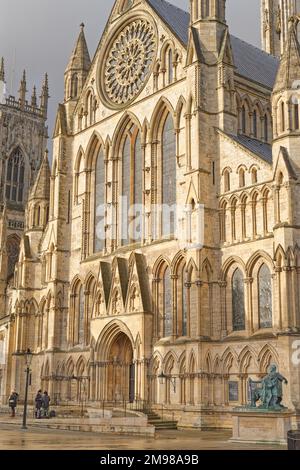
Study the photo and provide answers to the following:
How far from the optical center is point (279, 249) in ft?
96.9

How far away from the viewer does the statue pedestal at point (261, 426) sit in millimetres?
21594

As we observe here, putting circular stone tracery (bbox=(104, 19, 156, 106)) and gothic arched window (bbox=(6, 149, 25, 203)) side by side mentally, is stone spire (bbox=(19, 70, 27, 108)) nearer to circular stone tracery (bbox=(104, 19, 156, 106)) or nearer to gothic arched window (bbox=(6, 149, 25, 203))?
gothic arched window (bbox=(6, 149, 25, 203))

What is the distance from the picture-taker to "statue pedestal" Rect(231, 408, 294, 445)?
2159cm

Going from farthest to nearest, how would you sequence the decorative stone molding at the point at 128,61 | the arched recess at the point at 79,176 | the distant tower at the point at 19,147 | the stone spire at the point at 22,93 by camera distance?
the stone spire at the point at 22,93 < the distant tower at the point at 19,147 < the arched recess at the point at 79,176 < the decorative stone molding at the point at 128,61

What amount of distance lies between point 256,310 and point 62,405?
15.9 metres

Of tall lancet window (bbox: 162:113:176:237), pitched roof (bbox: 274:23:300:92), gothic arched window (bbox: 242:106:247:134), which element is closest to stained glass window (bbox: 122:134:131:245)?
tall lancet window (bbox: 162:113:176:237)

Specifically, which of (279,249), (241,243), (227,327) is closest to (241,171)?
(241,243)

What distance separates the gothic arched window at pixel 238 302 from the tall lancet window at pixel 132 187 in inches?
312

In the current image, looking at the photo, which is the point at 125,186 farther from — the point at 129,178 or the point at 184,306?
the point at 184,306

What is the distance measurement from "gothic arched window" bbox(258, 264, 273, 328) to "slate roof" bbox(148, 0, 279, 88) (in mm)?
13954

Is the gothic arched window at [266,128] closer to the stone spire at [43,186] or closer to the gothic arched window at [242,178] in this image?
the gothic arched window at [242,178]

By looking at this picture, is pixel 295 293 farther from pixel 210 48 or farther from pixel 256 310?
pixel 210 48

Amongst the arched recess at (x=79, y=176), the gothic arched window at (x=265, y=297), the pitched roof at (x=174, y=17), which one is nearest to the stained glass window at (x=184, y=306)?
the gothic arched window at (x=265, y=297)

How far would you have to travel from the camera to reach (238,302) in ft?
108
